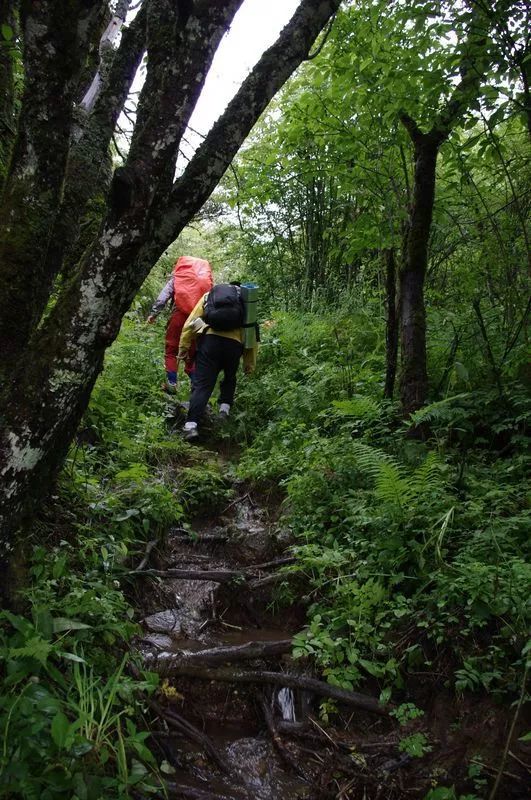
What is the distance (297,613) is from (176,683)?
105cm

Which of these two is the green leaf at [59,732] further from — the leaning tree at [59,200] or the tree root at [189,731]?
the leaning tree at [59,200]

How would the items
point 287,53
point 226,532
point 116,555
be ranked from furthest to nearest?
1. point 226,532
2. point 116,555
3. point 287,53

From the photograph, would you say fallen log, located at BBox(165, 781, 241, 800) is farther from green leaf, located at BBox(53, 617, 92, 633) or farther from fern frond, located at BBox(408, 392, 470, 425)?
fern frond, located at BBox(408, 392, 470, 425)

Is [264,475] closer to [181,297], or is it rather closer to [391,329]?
[391,329]

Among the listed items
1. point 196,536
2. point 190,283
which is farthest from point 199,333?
point 196,536

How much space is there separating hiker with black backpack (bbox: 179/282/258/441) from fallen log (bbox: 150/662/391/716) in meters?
3.61

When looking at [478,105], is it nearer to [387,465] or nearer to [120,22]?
[387,465]

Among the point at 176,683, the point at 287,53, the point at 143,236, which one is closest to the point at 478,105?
the point at 287,53

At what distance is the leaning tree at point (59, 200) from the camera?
2.63 meters

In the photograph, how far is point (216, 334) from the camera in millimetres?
6609

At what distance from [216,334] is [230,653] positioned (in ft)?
13.6

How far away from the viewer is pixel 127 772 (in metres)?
2.12

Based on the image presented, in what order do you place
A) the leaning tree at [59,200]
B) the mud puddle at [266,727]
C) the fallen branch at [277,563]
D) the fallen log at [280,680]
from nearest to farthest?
the mud puddle at [266,727], the leaning tree at [59,200], the fallen log at [280,680], the fallen branch at [277,563]

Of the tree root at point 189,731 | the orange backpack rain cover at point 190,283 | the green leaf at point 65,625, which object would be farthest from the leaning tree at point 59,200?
the orange backpack rain cover at point 190,283
